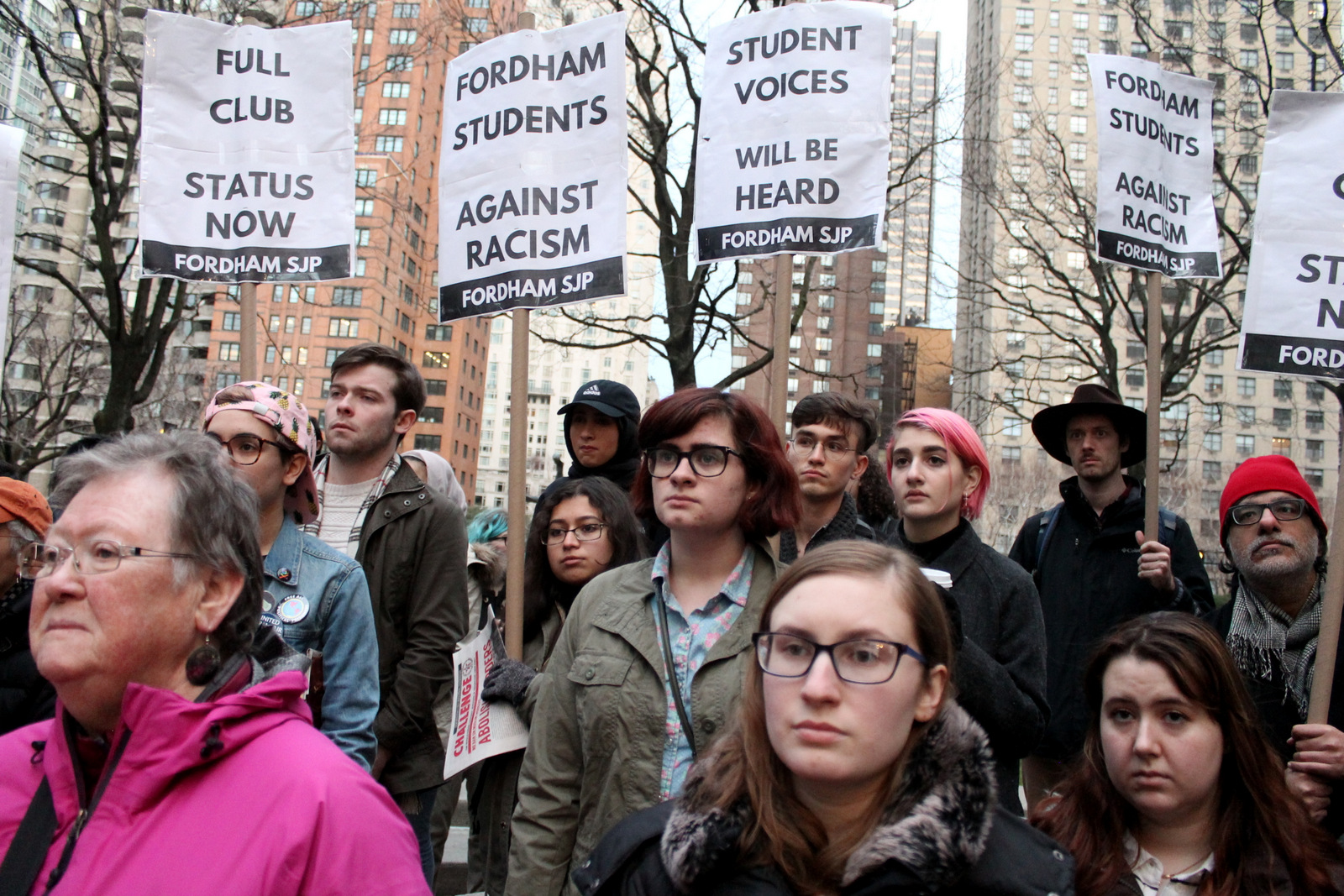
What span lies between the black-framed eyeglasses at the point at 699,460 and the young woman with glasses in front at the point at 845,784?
90 cm

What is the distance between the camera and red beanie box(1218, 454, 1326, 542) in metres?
3.54

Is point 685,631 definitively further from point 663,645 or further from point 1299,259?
point 1299,259

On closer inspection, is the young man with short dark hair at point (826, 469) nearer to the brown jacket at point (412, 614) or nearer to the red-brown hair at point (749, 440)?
the red-brown hair at point (749, 440)

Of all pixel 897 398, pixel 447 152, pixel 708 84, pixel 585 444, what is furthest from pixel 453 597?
pixel 897 398

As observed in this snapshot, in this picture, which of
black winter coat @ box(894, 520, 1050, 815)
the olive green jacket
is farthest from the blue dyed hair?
black winter coat @ box(894, 520, 1050, 815)

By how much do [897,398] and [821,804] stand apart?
75.6 metres

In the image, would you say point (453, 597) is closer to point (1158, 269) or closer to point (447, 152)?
point (447, 152)

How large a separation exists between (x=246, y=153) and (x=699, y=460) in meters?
3.23

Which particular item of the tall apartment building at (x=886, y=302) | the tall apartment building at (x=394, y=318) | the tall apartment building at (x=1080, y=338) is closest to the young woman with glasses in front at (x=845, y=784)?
the tall apartment building at (x=886, y=302)

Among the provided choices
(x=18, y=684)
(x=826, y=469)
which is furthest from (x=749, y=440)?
(x=18, y=684)

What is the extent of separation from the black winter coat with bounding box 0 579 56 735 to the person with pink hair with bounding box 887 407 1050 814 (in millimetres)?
2482

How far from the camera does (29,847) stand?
5.49ft

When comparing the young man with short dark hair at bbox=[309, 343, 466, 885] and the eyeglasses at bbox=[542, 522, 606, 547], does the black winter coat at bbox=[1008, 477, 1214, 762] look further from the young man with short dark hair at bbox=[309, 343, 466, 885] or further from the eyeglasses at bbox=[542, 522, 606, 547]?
the young man with short dark hair at bbox=[309, 343, 466, 885]

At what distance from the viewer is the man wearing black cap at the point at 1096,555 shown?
4.61 m
